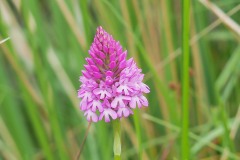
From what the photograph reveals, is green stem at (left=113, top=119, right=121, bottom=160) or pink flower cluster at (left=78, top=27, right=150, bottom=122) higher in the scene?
pink flower cluster at (left=78, top=27, right=150, bottom=122)

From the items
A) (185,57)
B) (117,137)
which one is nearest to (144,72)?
(185,57)

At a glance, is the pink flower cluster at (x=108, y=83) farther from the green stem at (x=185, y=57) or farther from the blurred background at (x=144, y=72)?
the blurred background at (x=144, y=72)

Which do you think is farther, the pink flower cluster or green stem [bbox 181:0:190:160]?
green stem [bbox 181:0:190:160]

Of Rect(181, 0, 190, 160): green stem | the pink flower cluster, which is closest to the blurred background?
Rect(181, 0, 190, 160): green stem

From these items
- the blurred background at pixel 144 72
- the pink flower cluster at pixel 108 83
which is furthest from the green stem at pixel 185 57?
the blurred background at pixel 144 72

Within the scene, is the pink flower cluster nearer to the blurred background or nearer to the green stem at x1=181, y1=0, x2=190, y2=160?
the green stem at x1=181, y1=0, x2=190, y2=160

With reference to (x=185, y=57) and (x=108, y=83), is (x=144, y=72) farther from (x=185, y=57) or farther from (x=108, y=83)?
(x=108, y=83)

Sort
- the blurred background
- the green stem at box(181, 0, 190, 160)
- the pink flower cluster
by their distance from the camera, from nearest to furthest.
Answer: the pink flower cluster, the green stem at box(181, 0, 190, 160), the blurred background

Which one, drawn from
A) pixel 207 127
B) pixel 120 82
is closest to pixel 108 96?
pixel 120 82
